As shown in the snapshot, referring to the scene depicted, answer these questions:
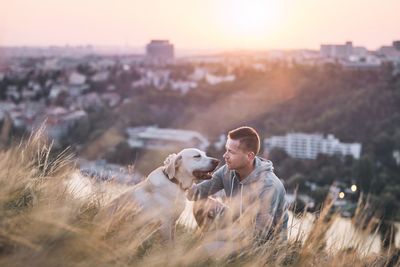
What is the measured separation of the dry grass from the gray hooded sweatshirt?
13 centimetres

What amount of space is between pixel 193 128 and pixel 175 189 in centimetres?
3857

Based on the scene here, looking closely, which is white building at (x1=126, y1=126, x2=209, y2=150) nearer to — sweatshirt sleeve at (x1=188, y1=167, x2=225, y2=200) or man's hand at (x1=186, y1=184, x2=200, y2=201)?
sweatshirt sleeve at (x1=188, y1=167, x2=225, y2=200)

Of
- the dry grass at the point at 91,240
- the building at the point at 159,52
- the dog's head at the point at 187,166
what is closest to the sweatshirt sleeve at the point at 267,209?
the dry grass at the point at 91,240

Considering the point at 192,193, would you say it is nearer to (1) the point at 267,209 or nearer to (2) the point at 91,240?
(1) the point at 267,209

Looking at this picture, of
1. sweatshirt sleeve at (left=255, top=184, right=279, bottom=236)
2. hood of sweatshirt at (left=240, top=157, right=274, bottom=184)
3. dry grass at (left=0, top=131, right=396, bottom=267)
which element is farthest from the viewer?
hood of sweatshirt at (left=240, top=157, right=274, bottom=184)

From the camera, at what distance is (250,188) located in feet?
9.29

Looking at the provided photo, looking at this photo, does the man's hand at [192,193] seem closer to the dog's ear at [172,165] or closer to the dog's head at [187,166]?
the dog's head at [187,166]

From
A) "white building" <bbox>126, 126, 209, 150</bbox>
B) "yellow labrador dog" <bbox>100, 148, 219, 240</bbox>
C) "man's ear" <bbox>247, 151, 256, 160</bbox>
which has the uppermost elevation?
"man's ear" <bbox>247, 151, 256, 160</bbox>

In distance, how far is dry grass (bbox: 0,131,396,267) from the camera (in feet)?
6.23

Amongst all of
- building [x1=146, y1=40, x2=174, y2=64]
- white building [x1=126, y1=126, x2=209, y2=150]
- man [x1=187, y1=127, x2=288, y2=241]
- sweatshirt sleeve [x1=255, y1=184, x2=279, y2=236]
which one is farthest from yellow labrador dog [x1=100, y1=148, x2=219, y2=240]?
building [x1=146, y1=40, x2=174, y2=64]

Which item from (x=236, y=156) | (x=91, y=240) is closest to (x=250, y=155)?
(x=236, y=156)

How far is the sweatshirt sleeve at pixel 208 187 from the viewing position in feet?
9.65

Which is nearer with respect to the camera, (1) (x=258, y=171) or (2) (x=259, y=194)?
(2) (x=259, y=194)

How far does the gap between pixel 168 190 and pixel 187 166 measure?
16 centimetres
